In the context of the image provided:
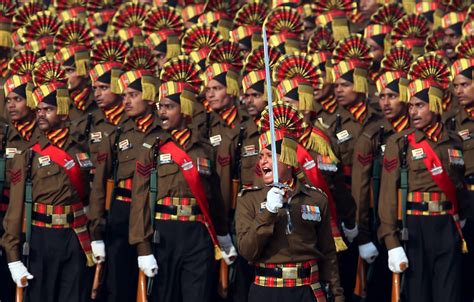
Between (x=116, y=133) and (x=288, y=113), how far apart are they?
383cm

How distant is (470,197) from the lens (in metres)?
15.4

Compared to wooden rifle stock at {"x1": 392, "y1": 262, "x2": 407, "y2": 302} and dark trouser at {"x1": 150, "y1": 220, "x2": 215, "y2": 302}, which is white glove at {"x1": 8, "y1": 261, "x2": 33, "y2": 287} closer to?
dark trouser at {"x1": 150, "y1": 220, "x2": 215, "y2": 302}

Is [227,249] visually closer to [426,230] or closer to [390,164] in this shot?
[390,164]

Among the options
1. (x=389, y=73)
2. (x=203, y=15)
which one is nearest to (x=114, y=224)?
(x=389, y=73)

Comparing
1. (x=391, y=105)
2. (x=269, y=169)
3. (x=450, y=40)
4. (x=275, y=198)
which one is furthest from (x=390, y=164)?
(x=450, y=40)

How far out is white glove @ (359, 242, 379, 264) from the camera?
1488 centimetres

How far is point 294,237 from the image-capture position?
1161cm

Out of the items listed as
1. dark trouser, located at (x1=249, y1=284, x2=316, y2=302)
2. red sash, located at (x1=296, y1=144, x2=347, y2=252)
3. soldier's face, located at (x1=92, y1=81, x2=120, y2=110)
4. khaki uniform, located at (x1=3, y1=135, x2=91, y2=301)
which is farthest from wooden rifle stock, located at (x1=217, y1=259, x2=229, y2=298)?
dark trouser, located at (x1=249, y1=284, x2=316, y2=302)

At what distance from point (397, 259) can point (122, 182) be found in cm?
306

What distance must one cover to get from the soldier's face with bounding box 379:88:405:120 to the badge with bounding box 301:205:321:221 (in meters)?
4.14

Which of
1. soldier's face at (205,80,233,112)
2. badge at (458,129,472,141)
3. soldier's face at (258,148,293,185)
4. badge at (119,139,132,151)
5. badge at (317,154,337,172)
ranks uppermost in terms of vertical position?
soldier's face at (205,80,233,112)

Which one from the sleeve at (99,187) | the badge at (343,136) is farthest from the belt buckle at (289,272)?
the badge at (343,136)

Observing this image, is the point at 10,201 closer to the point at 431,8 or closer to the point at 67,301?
the point at 67,301

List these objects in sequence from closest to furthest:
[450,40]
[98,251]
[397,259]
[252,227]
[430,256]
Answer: [252,227] < [397,259] < [430,256] < [98,251] < [450,40]
